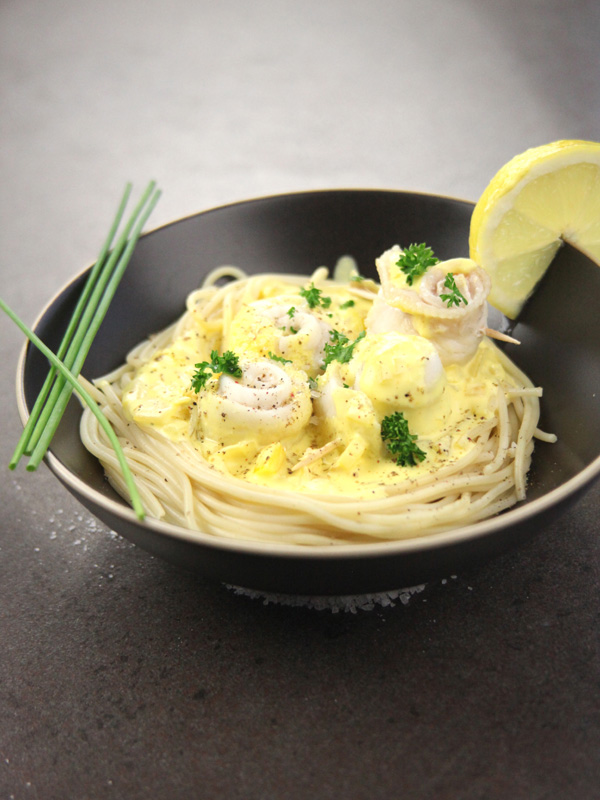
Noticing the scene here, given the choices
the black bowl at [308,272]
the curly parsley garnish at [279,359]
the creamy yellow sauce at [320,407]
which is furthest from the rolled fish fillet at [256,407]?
the black bowl at [308,272]

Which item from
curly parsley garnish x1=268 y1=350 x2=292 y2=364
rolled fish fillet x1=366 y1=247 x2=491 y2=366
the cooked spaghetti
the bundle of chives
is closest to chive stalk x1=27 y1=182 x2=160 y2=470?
the bundle of chives

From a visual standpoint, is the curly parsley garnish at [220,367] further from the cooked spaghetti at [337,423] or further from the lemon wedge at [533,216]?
the lemon wedge at [533,216]

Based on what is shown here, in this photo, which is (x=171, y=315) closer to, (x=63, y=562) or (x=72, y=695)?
(x=63, y=562)

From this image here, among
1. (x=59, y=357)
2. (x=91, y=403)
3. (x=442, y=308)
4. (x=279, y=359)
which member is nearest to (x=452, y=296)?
(x=442, y=308)

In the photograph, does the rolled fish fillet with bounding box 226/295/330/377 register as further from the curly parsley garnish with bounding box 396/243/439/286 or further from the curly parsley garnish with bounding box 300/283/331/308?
the curly parsley garnish with bounding box 396/243/439/286

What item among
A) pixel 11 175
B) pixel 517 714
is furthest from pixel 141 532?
pixel 11 175
